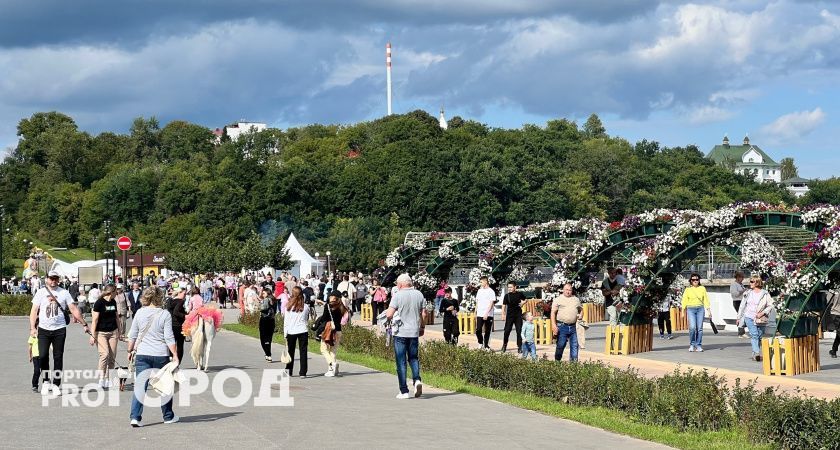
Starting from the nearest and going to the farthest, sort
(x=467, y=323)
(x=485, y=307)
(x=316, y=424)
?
(x=316, y=424) → (x=485, y=307) → (x=467, y=323)

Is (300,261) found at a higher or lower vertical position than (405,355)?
higher

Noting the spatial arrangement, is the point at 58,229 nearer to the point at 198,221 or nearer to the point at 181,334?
the point at 198,221

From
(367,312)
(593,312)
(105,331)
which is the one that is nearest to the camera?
(105,331)

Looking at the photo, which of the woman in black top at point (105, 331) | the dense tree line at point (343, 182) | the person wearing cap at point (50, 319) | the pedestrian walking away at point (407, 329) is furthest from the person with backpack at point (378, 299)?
the dense tree line at point (343, 182)

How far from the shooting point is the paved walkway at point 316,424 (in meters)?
11.9

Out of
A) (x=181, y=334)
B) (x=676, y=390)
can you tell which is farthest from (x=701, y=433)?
(x=181, y=334)

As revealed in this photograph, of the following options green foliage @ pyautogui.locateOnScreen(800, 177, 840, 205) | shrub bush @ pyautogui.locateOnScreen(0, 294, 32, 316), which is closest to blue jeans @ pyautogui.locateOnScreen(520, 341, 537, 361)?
shrub bush @ pyautogui.locateOnScreen(0, 294, 32, 316)

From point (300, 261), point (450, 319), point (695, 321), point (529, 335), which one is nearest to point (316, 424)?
point (529, 335)

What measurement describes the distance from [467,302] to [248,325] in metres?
6.88

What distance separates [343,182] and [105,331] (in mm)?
94310

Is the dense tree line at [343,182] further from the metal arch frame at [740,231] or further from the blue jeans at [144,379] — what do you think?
the blue jeans at [144,379]

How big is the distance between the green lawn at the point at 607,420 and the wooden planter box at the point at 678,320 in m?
15.7

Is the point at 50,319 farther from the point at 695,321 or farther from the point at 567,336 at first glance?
the point at 695,321

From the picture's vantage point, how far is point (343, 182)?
365 feet
